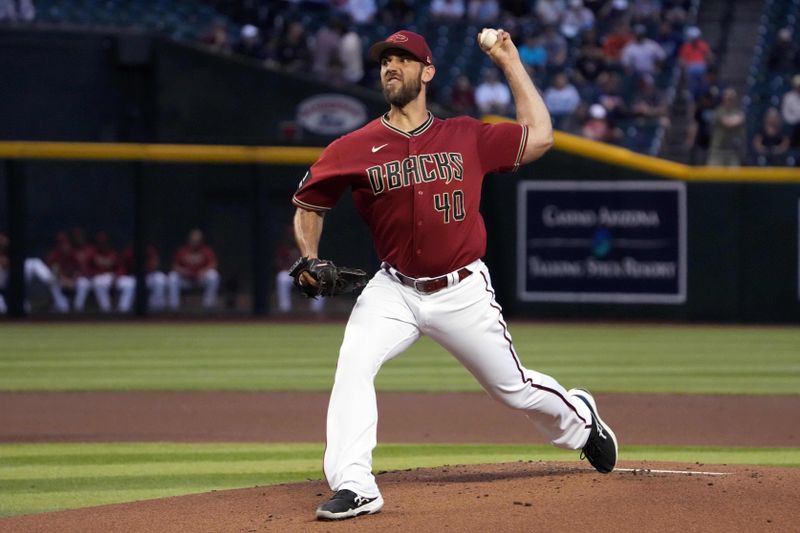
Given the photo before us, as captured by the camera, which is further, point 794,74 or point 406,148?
point 794,74

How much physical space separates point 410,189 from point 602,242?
12.0 meters

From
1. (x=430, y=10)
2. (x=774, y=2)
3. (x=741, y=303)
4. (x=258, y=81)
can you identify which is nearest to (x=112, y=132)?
(x=258, y=81)

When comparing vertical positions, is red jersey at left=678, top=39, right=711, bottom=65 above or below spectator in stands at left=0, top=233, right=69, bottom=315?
above

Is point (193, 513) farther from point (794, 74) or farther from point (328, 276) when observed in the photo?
point (794, 74)

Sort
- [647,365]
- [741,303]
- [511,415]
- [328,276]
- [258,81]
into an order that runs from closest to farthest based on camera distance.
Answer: [328,276] < [511,415] < [647,365] < [741,303] < [258,81]

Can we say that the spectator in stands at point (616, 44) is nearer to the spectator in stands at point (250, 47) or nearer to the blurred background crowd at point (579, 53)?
the blurred background crowd at point (579, 53)

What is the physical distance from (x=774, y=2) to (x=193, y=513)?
1796 centimetres

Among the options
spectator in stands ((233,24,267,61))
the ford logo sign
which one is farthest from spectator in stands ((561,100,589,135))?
spectator in stands ((233,24,267,61))

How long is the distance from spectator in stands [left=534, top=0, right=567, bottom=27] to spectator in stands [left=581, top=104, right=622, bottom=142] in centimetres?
285

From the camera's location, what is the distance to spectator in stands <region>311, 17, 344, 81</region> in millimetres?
18500

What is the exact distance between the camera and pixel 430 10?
2052 cm

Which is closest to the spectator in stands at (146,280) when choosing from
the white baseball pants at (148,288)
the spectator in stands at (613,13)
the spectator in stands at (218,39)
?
the white baseball pants at (148,288)

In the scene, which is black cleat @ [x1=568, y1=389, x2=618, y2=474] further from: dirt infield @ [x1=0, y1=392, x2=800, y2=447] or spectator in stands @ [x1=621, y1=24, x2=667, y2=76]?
spectator in stands @ [x1=621, y1=24, x2=667, y2=76]

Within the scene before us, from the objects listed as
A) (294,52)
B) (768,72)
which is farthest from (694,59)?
(294,52)
